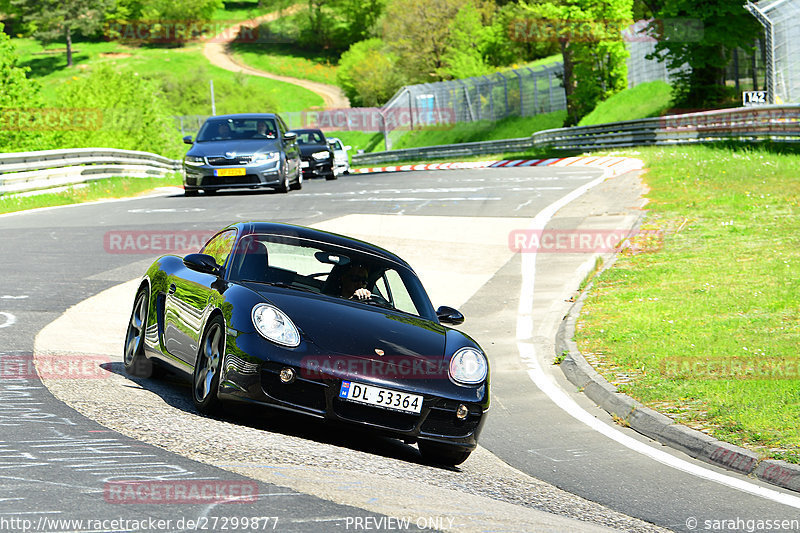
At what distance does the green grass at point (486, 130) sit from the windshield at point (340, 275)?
55847 mm

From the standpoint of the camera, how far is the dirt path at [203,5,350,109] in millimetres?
124812

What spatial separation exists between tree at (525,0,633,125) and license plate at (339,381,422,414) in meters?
51.7

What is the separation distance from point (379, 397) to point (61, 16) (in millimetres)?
137420

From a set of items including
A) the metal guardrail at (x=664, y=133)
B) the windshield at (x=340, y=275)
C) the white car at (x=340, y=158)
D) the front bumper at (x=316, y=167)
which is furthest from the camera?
the white car at (x=340, y=158)

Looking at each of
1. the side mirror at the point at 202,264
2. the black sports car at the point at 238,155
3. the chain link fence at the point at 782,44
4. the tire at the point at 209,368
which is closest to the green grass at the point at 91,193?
the black sports car at the point at 238,155

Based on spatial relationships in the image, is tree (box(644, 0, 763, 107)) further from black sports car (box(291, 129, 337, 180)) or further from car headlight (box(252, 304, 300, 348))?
car headlight (box(252, 304, 300, 348))

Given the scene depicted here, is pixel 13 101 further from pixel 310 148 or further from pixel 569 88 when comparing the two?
pixel 569 88

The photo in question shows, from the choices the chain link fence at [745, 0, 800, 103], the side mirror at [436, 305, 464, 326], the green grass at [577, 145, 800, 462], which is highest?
the chain link fence at [745, 0, 800, 103]

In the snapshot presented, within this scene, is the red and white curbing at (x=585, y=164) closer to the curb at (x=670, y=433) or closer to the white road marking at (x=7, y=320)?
the curb at (x=670, y=433)

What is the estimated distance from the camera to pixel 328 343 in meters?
6.75

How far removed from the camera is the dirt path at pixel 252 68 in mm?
124812

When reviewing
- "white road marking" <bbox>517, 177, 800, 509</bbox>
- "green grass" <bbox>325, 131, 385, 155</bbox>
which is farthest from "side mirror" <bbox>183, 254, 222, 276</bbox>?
"green grass" <bbox>325, 131, 385, 155</bbox>

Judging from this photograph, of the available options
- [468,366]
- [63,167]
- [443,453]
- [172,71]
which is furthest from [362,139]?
[443,453]

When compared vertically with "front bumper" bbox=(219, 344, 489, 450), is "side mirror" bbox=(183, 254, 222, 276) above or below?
above
